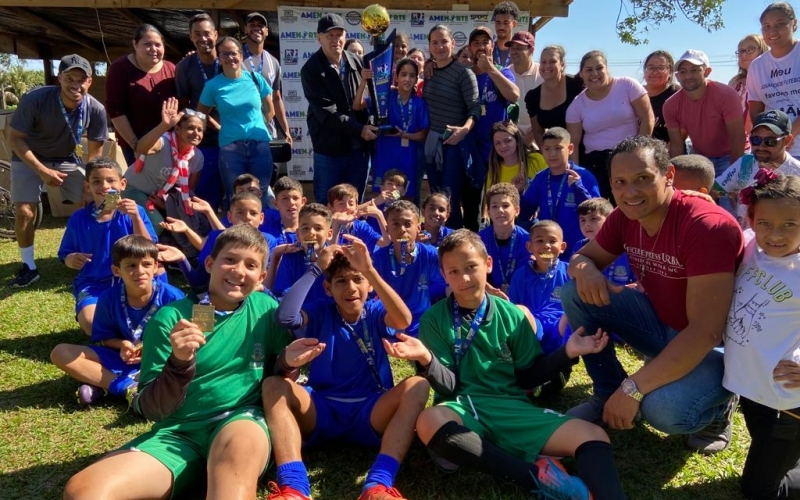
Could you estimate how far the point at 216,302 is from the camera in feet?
10.3

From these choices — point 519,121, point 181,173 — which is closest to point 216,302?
point 181,173

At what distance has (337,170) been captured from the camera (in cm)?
666

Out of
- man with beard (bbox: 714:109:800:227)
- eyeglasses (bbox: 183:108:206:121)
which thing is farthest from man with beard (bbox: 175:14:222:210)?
man with beard (bbox: 714:109:800:227)

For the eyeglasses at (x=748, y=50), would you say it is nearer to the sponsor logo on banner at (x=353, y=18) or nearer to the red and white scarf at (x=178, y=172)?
the sponsor logo on banner at (x=353, y=18)

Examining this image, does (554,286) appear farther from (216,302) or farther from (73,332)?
(73,332)

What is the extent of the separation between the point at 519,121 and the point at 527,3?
150 inches

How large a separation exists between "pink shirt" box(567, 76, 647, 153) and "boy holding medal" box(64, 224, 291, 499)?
12.8ft

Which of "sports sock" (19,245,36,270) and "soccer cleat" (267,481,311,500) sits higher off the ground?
"sports sock" (19,245,36,270)

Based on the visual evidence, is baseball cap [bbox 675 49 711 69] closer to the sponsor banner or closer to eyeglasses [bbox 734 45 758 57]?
eyeglasses [bbox 734 45 758 57]

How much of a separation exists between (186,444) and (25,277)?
4774 mm

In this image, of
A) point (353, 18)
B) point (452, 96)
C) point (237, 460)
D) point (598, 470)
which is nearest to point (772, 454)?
point (598, 470)

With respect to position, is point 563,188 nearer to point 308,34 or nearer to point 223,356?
point 223,356

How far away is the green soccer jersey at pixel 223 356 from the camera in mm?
2914

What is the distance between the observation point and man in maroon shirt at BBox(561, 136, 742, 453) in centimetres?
271
